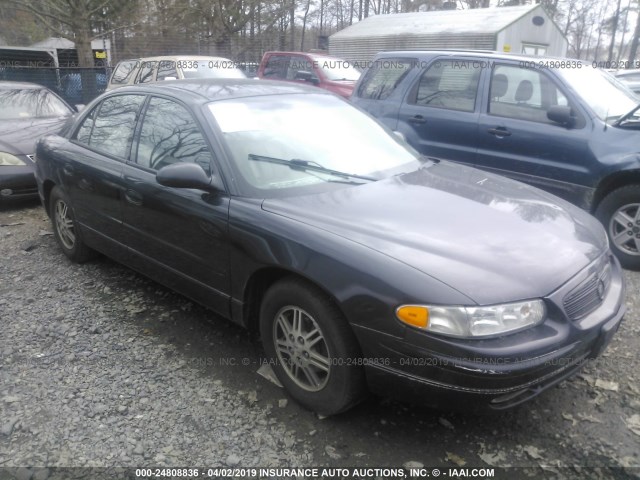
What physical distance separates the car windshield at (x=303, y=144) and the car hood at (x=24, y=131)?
415 centimetres

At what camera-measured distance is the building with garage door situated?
1916 cm

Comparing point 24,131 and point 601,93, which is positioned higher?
point 601,93

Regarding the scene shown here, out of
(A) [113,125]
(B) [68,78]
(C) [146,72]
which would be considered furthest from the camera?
(B) [68,78]

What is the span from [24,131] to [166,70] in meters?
5.04

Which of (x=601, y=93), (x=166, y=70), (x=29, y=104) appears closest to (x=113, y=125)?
(x=601, y=93)

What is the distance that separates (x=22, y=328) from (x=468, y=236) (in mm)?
2945

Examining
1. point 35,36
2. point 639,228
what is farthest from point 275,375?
point 35,36

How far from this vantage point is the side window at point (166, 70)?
11.2 m

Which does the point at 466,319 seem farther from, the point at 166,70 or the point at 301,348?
the point at 166,70

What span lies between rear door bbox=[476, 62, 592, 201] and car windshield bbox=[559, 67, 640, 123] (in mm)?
169

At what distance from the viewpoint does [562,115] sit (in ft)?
15.4

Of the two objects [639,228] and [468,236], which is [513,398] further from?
[639,228]

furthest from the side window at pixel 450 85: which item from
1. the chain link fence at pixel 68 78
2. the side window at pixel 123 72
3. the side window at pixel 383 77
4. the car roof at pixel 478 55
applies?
the chain link fence at pixel 68 78

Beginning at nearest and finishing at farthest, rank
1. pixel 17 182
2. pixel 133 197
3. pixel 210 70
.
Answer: pixel 133 197 → pixel 17 182 → pixel 210 70
